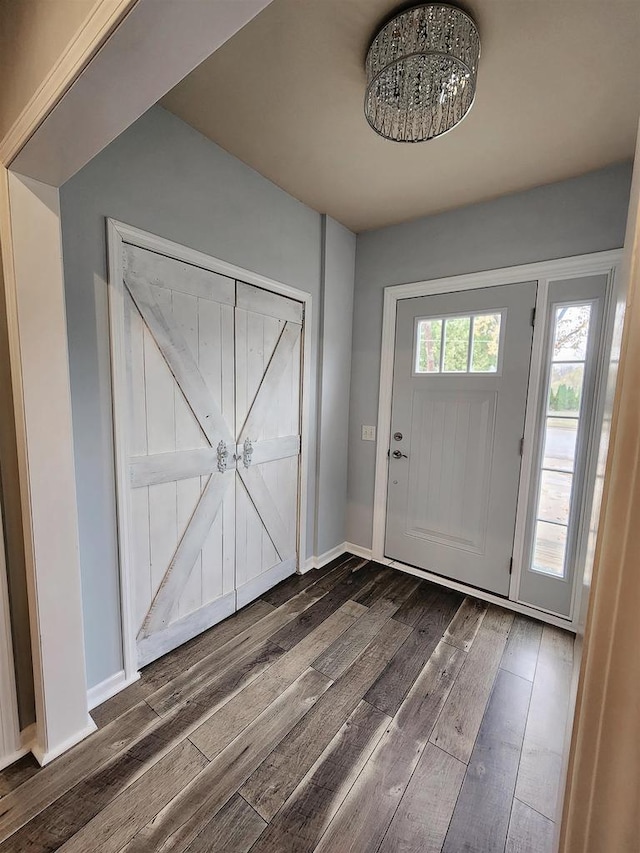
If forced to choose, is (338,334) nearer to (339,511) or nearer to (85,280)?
(339,511)

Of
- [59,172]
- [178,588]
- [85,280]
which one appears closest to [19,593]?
[178,588]

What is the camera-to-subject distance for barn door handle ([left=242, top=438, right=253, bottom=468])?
2201mm

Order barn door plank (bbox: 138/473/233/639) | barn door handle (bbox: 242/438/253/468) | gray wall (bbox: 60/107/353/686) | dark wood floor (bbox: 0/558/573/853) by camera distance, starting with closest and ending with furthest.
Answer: dark wood floor (bbox: 0/558/573/853), gray wall (bbox: 60/107/353/686), barn door plank (bbox: 138/473/233/639), barn door handle (bbox: 242/438/253/468)

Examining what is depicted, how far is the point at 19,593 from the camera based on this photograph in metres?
1.37

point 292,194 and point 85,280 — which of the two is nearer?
point 85,280

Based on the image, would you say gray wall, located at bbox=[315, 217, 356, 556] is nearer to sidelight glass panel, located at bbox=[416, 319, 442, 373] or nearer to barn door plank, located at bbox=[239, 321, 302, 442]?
barn door plank, located at bbox=[239, 321, 302, 442]

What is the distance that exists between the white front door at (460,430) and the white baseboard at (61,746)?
2.08 m

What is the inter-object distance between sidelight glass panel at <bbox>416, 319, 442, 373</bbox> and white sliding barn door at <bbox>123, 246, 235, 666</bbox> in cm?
136

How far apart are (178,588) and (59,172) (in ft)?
5.99

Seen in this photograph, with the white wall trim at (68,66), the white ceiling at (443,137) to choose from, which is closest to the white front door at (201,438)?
the white wall trim at (68,66)

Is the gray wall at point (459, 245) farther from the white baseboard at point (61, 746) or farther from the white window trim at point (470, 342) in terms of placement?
the white baseboard at point (61, 746)

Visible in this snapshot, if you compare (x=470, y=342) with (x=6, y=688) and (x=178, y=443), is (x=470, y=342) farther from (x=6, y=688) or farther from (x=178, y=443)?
(x=6, y=688)

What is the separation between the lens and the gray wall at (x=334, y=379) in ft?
8.77

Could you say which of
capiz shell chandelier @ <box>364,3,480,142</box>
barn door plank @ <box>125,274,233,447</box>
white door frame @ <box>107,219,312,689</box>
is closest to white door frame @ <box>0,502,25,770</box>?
white door frame @ <box>107,219,312,689</box>
